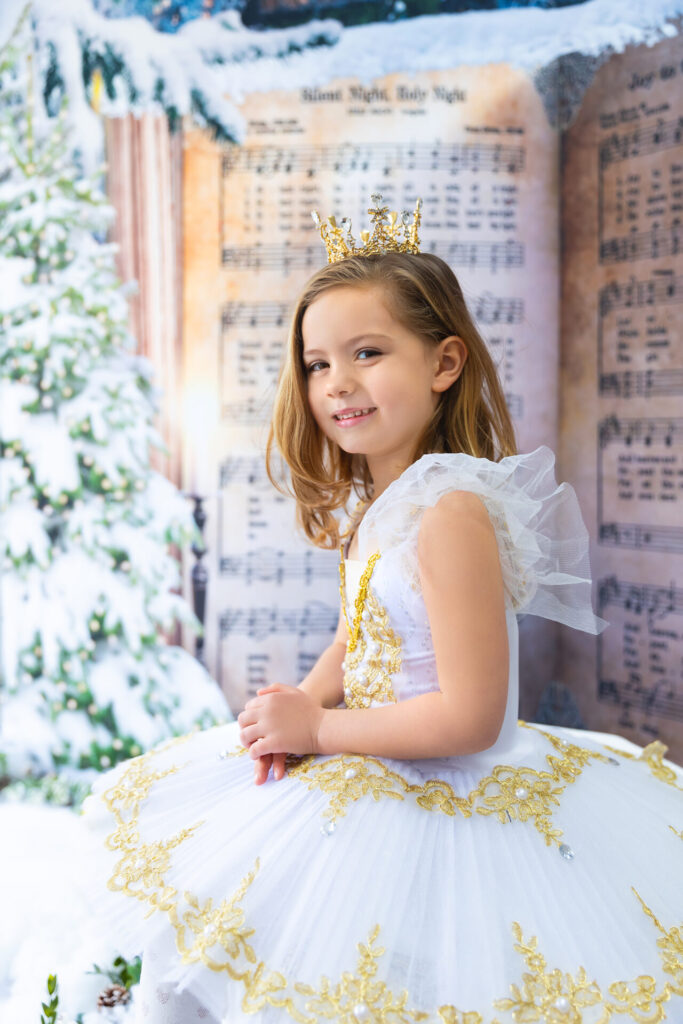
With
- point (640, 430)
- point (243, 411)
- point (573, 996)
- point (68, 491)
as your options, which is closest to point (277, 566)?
point (243, 411)

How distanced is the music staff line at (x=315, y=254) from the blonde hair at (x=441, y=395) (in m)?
1.61

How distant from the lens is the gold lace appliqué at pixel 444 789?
1.08 meters

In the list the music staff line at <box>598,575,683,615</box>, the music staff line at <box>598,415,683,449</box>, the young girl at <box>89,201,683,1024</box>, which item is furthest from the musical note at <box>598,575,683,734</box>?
the young girl at <box>89,201,683,1024</box>

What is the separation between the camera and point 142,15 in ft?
9.39

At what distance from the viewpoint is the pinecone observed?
1548 millimetres

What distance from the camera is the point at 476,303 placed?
2.90 meters

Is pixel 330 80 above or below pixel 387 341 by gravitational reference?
above

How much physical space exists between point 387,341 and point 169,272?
198 centimetres

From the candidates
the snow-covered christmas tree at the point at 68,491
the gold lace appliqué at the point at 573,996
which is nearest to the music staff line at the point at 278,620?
the snow-covered christmas tree at the point at 68,491

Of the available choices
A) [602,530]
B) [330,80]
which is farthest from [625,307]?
[330,80]

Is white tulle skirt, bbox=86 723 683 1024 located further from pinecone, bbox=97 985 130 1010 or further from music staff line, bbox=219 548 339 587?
music staff line, bbox=219 548 339 587

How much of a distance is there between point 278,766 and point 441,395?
0.70 metres

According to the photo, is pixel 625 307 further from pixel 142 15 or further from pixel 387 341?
pixel 142 15

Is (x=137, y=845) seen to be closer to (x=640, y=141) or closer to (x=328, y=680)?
(x=328, y=680)
